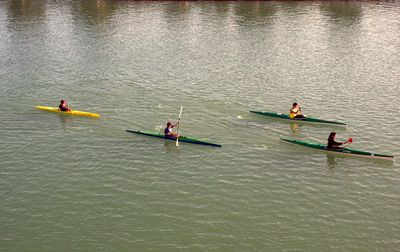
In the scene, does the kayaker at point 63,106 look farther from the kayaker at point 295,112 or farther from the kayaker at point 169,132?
the kayaker at point 295,112

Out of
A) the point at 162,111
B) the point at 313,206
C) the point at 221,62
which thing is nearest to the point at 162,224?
the point at 313,206

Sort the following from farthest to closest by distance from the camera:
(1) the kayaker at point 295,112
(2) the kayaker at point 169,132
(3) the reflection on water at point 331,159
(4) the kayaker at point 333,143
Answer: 1. (1) the kayaker at point 295,112
2. (2) the kayaker at point 169,132
3. (4) the kayaker at point 333,143
4. (3) the reflection on water at point 331,159

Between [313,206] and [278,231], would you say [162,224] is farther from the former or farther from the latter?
[313,206]

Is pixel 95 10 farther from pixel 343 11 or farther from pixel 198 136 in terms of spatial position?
pixel 198 136

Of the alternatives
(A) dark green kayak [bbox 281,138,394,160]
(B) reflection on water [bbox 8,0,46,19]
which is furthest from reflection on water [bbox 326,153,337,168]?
(B) reflection on water [bbox 8,0,46,19]

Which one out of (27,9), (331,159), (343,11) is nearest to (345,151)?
(331,159)

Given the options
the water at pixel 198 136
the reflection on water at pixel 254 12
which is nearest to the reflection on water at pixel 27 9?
the water at pixel 198 136

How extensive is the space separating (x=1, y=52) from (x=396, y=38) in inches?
2426

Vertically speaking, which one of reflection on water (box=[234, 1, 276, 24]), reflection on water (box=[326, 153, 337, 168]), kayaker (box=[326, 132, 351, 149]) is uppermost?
reflection on water (box=[234, 1, 276, 24])

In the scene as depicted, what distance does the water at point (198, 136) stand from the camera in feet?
99.4

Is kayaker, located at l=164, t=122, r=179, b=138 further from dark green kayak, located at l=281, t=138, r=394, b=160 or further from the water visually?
dark green kayak, located at l=281, t=138, r=394, b=160

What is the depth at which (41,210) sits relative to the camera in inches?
1275

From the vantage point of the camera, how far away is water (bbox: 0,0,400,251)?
30297 millimetres

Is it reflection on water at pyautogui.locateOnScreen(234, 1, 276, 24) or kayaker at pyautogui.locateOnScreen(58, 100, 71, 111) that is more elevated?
reflection on water at pyautogui.locateOnScreen(234, 1, 276, 24)
